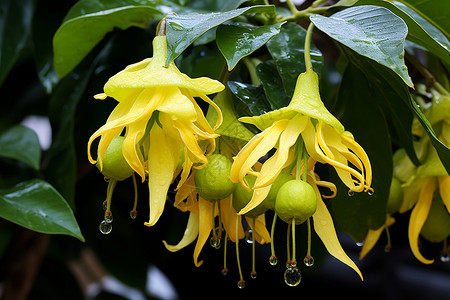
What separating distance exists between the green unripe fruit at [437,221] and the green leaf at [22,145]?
0.43 m

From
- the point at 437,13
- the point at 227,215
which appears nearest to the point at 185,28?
the point at 227,215

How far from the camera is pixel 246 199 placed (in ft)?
1.37

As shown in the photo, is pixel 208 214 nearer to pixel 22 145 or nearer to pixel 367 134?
pixel 367 134

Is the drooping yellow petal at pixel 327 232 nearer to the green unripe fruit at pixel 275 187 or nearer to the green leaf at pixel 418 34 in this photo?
the green unripe fruit at pixel 275 187

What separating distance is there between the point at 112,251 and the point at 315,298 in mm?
434

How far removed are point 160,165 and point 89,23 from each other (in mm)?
213

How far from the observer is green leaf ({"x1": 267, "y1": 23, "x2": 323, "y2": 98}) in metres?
0.48

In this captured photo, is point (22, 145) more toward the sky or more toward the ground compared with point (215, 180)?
more toward the ground

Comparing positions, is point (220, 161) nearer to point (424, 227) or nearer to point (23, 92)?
point (424, 227)

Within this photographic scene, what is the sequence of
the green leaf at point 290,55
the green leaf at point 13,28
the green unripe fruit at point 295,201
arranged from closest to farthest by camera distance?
the green unripe fruit at point 295,201
the green leaf at point 290,55
the green leaf at point 13,28

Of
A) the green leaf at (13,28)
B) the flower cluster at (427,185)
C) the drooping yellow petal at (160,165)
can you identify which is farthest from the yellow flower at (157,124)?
the green leaf at (13,28)

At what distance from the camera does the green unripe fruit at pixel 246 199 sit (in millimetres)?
413

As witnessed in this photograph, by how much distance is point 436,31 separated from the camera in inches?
21.0

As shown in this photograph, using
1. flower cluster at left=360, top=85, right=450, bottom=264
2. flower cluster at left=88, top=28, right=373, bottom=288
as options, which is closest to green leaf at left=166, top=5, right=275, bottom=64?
flower cluster at left=88, top=28, right=373, bottom=288
